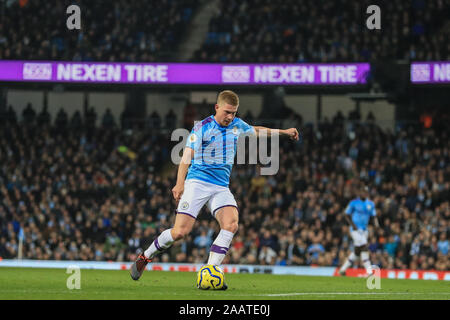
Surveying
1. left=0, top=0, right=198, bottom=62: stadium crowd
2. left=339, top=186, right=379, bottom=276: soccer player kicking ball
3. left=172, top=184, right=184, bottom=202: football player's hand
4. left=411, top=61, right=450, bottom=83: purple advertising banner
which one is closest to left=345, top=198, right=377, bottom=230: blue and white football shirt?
left=339, top=186, right=379, bottom=276: soccer player kicking ball

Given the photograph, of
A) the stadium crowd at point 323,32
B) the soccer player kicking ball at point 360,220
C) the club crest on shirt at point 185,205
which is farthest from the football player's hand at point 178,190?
the stadium crowd at point 323,32

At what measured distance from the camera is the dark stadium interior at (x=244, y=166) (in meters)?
24.4

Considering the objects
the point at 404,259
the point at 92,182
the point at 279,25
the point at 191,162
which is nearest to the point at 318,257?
the point at 404,259

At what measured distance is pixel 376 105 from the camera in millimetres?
32469

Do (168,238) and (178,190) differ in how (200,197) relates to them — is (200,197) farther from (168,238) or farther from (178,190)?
(168,238)

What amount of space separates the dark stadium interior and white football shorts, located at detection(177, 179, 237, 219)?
43.6 feet

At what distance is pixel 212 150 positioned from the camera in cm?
1048

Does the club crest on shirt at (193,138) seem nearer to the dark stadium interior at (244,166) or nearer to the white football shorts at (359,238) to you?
the white football shorts at (359,238)

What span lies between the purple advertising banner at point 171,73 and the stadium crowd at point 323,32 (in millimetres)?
506

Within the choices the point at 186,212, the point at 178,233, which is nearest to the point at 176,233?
the point at 178,233

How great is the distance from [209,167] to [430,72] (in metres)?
17.6

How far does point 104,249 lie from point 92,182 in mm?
3858

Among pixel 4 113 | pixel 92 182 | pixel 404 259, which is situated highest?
pixel 4 113

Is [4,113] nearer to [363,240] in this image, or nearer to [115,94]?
[115,94]
